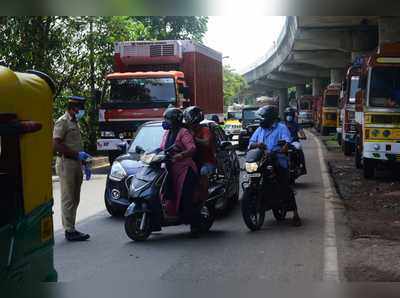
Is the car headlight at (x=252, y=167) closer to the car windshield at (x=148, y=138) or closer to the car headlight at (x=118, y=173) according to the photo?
the car headlight at (x=118, y=173)

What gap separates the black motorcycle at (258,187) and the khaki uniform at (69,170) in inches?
82.4

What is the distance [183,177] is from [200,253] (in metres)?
1.11

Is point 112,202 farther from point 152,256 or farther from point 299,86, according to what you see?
point 299,86

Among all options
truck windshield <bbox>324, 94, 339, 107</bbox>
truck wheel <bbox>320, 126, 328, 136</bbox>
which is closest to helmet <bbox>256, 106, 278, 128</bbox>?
truck windshield <bbox>324, 94, 339, 107</bbox>

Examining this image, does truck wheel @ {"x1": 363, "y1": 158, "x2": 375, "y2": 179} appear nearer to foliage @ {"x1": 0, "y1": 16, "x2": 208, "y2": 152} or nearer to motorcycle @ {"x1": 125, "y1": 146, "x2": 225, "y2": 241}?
motorcycle @ {"x1": 125, "y1": 146, "x2": 225, "y2": 241}

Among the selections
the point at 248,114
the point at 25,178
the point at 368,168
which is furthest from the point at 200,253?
the point at 248,114

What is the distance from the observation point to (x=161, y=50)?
18594 millimetres

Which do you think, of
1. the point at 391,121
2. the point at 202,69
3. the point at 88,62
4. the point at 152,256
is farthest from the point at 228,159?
the point at 88,62

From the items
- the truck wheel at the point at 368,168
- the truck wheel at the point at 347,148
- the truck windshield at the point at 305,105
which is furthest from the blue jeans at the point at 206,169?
the truck windshield at the point at 305,105

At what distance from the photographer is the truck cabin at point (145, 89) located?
17188 millimetres

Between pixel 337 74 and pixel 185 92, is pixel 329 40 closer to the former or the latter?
pixel 185 92

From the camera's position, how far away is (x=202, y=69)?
20250mm

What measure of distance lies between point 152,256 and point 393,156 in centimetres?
772

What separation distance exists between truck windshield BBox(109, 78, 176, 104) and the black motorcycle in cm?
822
